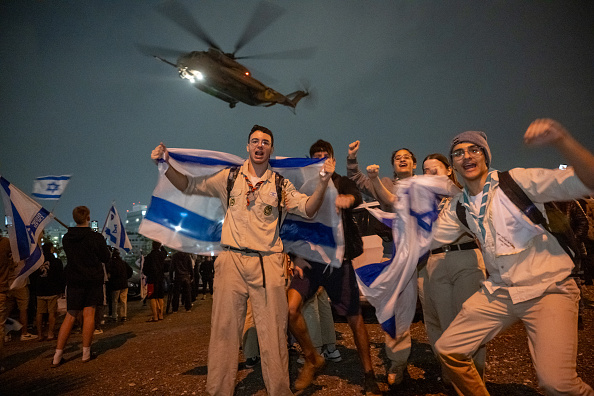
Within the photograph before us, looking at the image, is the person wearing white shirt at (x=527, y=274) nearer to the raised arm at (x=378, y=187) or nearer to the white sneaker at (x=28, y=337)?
the raised arm at (x=378, y=187)

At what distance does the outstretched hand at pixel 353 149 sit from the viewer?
3.76 m

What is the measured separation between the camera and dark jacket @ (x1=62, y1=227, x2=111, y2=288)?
5.44 meters

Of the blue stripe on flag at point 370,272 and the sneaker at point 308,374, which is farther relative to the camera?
the blue stripe on flag at point 370,272

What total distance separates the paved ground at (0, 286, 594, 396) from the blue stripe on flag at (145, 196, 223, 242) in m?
1.75

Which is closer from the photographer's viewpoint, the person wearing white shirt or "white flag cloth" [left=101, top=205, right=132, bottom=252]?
the person wearing white shirt

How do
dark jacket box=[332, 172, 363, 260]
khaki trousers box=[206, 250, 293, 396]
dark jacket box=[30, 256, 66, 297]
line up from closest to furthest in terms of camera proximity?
khaki trousers box=[206, 250, 293, 396], dark jacket box=[332, 172, 363, 260], dark jacket box=[30, 256, 66, 297]

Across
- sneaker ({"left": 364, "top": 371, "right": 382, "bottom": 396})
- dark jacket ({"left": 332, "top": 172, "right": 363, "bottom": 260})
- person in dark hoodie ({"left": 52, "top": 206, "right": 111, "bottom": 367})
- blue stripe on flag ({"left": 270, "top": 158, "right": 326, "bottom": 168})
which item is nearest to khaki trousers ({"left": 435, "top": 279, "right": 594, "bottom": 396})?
sneaker ({"left": 364, "top": 371, "right": 382, "bottom": 396})

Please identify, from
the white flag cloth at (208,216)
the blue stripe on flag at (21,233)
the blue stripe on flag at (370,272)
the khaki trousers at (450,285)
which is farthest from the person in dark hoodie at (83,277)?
the khaki trousers at (450,285)

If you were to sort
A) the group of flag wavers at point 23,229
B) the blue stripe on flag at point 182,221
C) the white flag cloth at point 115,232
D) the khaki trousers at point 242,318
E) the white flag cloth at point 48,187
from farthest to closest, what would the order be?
the white flag cloth at point 115,232 → the white flag cloth at point 48,187 → the group of flag wavers at point 23,229 → the blue stripe on flag at point 182,221 → the khaki trousers at point 242,318

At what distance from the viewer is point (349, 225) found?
3979 millimetres

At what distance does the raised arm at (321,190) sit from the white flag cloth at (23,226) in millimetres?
5369

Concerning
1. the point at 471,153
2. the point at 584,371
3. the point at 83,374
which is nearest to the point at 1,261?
the point at 83,374

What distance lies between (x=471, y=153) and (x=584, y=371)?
287cm

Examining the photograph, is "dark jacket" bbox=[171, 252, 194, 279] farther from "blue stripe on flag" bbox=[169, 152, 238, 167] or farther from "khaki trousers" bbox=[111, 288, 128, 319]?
"blue stripe on flag" bbox=[169, 152, 238, 167]
